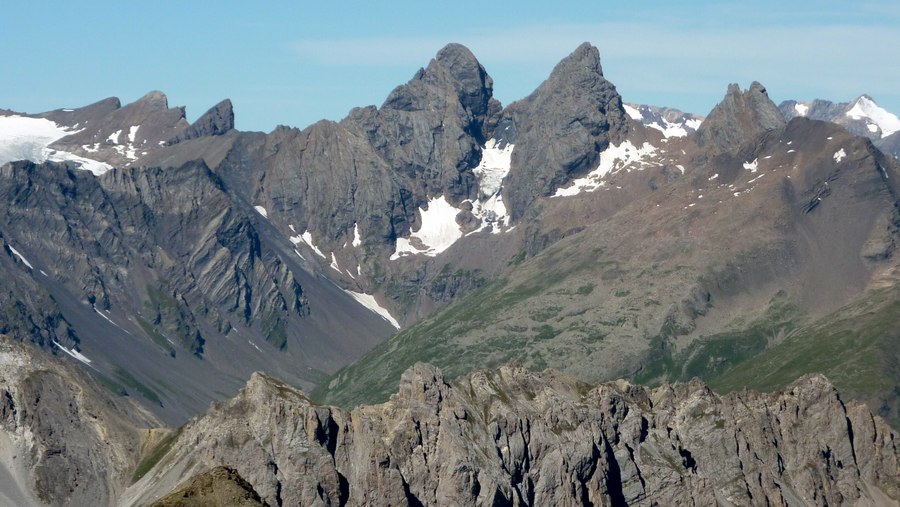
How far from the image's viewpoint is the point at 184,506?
104 meters

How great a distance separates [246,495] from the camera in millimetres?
104500

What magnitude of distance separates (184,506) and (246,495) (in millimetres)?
3522
